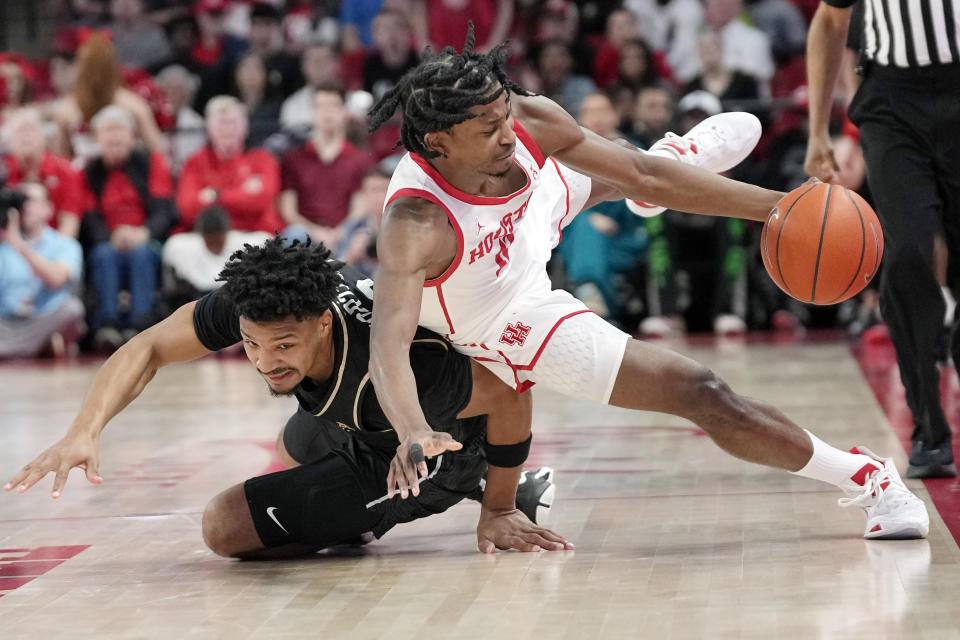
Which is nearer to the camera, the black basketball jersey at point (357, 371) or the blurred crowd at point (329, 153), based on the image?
the black basketball jersey at point (357, 371)

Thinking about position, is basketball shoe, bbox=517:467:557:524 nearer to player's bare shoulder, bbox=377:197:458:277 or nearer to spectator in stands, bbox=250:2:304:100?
player's bare shoulder, bbox=377:197:458:277

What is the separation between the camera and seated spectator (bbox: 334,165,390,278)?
31.4ft

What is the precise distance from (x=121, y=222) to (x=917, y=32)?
23.1 ft

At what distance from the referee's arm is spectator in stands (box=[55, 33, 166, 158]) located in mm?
6798

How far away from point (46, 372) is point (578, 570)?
21.2 feet

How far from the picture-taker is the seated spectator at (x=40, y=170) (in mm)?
10086

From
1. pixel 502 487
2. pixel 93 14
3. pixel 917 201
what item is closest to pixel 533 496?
pixel 502 487

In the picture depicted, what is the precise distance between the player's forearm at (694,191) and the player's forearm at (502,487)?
0.89m

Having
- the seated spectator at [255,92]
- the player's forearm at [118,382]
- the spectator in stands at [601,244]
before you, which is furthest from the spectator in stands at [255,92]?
the player's forearm at [118,382]

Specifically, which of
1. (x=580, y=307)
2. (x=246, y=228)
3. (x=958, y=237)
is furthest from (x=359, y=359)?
(x=246, y=228)

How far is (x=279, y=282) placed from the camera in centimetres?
356

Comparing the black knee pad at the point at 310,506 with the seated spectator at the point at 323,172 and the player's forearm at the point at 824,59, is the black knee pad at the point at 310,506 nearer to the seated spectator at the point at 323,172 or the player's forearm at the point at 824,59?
the player's forearm at the point at 824,59

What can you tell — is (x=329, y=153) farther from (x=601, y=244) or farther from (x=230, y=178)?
(x=601, y=244)

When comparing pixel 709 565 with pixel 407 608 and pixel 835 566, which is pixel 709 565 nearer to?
pixel 835 566
